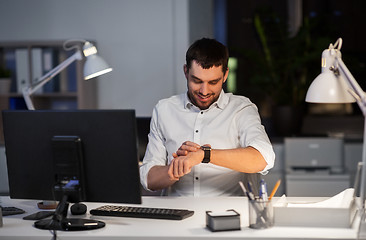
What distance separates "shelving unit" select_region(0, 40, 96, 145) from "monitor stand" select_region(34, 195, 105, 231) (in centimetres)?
249

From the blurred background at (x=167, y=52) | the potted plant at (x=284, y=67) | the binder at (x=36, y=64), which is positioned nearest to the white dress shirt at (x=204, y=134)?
the blurred background at (x=167, y=52)

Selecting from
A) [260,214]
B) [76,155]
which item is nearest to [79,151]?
[76,155]

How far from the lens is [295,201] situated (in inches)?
93.4

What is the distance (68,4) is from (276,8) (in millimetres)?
1923

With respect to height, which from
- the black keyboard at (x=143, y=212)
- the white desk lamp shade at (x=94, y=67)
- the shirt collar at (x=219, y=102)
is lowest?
the black keyboard at (x=143, y=212)

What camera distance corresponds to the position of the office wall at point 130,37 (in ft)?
15.0

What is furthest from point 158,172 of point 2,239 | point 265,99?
point 265,99

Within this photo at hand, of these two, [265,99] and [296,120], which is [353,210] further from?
[265,99]

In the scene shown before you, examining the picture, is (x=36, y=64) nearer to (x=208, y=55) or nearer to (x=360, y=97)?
(x=208, y=55)

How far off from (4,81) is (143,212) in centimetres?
283

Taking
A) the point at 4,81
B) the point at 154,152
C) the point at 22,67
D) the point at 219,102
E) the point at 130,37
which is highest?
the point at 130,37

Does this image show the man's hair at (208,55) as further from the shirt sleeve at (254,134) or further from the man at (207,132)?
the shirt sleeve at (254,134)

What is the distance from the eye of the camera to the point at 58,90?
461cm

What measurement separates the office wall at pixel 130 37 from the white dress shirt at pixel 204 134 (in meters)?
1.70
